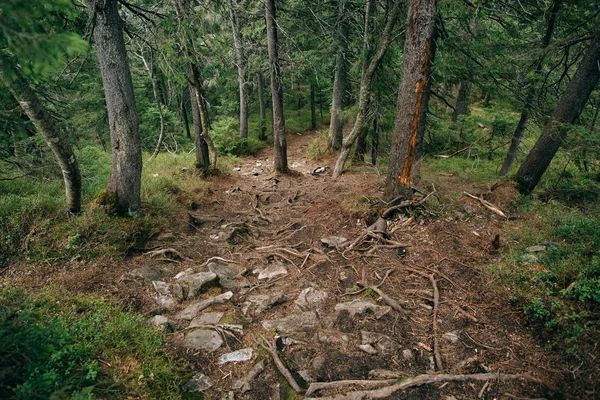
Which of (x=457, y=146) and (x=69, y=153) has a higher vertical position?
(x=69, y=153)

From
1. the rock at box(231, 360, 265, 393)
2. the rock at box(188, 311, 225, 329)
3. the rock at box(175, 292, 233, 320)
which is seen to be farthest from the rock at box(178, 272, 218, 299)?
the rock at box(231, 360, 265, 393)

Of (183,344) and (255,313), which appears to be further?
(255,313)

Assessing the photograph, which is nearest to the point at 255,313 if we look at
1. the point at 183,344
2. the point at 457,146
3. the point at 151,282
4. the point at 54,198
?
the point at 183,344

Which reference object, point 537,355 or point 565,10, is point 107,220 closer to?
point 537,355

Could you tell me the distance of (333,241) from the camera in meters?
6.40

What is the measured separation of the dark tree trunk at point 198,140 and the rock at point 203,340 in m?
8.66

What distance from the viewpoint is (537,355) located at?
3.45m

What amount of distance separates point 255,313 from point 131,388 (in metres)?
1.95

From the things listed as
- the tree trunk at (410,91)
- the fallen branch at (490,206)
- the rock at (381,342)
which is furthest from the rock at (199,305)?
the fallen branch at (490,206)

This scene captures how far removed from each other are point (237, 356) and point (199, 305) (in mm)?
1232

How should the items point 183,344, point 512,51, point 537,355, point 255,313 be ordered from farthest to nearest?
point 512,51
point 255,313
point 183,344
point 537,355

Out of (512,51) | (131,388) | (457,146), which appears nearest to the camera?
(131,388)

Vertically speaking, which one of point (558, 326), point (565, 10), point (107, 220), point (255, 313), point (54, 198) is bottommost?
point (255, 313)

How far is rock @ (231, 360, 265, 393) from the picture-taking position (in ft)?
10.9
